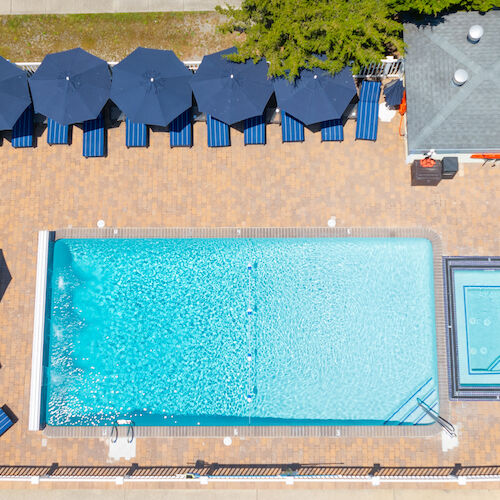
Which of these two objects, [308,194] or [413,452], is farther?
[308,194]

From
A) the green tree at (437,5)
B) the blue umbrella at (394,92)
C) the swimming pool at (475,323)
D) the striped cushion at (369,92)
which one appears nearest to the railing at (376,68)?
the striped cushion at (369,92)

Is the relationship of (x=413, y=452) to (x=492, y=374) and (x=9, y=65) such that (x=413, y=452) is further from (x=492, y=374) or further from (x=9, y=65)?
(x=9, y=65)

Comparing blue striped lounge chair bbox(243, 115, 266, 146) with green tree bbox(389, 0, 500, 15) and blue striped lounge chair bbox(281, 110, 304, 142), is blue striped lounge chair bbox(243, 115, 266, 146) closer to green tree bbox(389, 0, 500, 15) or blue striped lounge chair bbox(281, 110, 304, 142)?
blue striped lounge chair bbox(281, 110, 304, 142)

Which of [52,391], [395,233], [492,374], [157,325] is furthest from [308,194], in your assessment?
[52,391]

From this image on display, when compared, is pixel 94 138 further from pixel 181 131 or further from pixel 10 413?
pixel 10 413

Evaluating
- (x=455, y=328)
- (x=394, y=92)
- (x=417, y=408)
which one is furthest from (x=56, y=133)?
(x=417, y=408)

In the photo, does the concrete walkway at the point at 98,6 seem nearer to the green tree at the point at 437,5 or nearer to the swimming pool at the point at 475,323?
the green tree at the point at 437,5
